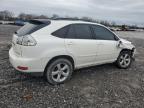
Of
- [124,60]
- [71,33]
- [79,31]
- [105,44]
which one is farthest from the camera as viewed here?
[124,60]

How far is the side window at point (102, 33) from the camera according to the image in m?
5.91

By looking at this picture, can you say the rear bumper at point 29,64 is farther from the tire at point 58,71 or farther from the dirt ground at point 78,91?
the dirt ground at point 78,91

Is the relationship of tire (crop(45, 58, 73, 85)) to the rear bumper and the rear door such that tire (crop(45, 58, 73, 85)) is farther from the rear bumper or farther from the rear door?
the rear door

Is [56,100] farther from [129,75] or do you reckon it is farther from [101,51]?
[129,75]

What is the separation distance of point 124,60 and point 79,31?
246 cm

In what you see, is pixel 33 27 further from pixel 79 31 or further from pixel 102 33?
pixel 102 33

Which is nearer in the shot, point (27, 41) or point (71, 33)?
point (27, 41)

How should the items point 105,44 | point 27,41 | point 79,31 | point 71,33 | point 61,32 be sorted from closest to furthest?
point 27,41
point 61,32
point 71,33
point 79,31
point 105,44

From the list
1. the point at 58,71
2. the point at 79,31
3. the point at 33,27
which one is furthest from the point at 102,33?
the point at 33,27

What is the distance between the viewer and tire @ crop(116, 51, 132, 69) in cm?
687

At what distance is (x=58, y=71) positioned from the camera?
16.8 feet

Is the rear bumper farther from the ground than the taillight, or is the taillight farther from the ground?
the taillight

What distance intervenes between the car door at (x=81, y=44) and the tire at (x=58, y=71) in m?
0.32

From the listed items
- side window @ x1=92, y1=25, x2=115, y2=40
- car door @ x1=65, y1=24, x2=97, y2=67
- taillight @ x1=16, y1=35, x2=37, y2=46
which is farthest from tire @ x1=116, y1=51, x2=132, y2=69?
taillight @ x1=16, y1=35, x2=37, y2=46
